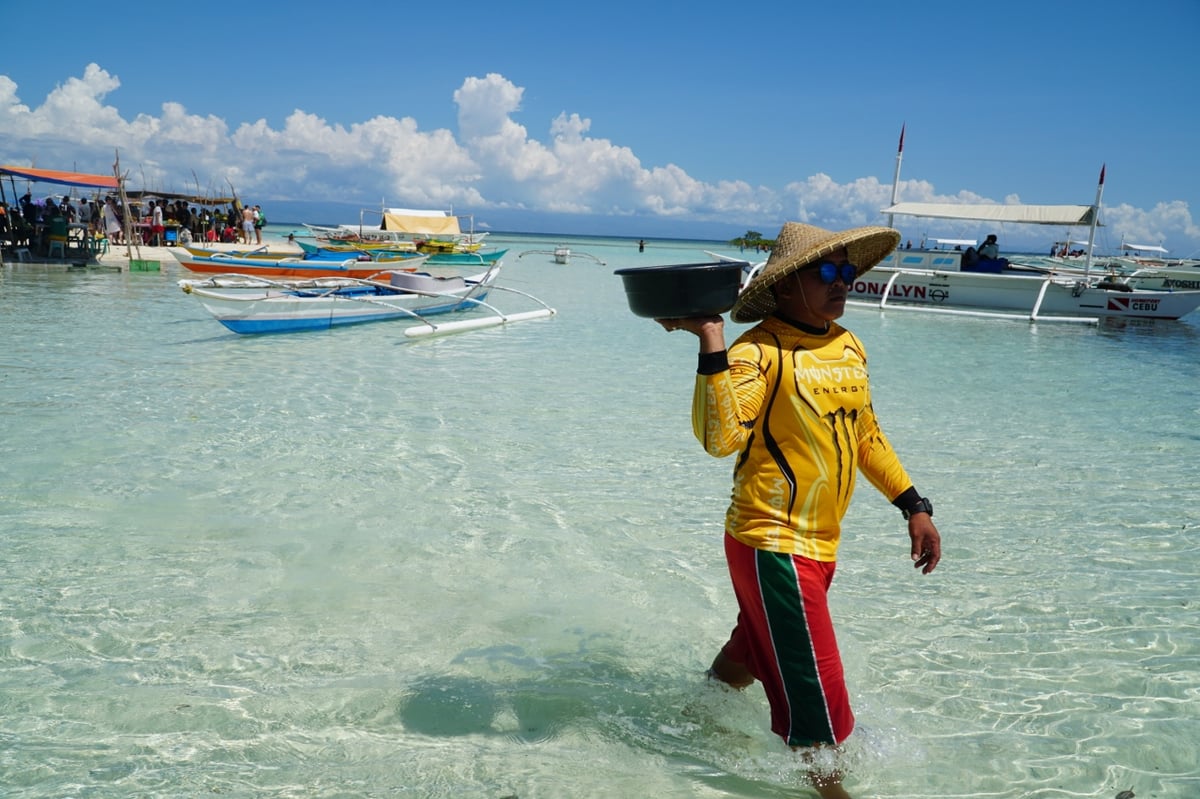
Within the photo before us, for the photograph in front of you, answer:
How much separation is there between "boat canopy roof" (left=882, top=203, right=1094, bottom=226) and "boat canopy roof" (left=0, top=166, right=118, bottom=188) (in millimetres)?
23871

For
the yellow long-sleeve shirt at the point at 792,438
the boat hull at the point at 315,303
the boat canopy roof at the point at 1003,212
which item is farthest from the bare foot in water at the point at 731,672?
the boat canopy roof at the point at 1003,212

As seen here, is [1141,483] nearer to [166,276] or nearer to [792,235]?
[792,235]

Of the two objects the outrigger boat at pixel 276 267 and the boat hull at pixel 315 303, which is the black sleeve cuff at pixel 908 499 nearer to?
the boat hull at pixel 315 303

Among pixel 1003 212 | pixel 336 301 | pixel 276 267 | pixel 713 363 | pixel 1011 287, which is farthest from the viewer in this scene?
pixel 1003 212

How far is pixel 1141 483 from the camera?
629cm

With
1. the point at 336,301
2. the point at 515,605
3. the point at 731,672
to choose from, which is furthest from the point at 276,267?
the point at 731,672

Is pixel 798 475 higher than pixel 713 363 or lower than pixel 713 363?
lower

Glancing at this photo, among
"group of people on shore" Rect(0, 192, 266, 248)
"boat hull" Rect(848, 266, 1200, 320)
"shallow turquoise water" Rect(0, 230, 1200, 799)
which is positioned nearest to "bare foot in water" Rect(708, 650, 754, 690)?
"shallow turquoise water" Rect(0, 230, 1200, 799)

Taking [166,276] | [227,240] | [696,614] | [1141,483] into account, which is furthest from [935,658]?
[227,240]

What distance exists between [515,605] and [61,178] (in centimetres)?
2536

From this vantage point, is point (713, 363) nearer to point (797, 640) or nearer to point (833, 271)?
point (833, 271)

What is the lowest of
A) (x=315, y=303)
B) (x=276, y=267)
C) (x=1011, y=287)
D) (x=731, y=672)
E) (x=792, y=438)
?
(x=731, y=672)

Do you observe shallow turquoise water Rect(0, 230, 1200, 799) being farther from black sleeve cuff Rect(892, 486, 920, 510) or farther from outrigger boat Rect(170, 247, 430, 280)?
outrigger boat Rect(170, 247, 430, 280)

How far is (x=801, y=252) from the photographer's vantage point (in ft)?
6.83
